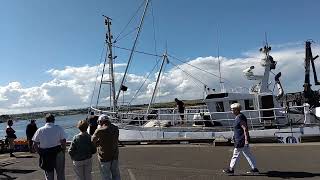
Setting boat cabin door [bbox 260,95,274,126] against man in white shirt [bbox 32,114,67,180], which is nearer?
man in white shirt [bbox 32,114,67,180]

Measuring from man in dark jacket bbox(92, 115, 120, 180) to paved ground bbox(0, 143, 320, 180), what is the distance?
2.75m

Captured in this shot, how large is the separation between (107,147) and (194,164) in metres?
5.32

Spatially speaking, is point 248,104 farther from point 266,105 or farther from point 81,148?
point 81,148

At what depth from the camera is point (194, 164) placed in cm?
1369

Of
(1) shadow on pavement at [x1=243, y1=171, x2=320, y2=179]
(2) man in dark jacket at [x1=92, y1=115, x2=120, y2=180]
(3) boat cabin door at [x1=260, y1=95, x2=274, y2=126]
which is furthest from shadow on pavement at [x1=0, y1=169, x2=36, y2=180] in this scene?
(3) boat cabin door at [x1=260, y1=95, x2=274, y2=126]

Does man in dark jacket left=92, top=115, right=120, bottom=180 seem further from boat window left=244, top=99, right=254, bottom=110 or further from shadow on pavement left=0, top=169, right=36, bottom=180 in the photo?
boat window left=244, top=99, right=254, bottom=110

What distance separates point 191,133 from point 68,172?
36.6 ft

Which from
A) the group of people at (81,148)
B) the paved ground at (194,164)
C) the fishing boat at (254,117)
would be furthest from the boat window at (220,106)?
the group of people at (81,148)

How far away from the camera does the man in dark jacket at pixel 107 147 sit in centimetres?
892

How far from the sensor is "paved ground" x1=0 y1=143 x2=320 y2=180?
11.5 meters

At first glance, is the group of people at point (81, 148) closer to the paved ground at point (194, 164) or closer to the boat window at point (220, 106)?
the paved ground at point (194, 164)

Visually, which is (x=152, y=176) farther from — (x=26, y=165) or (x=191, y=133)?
(x=191, y=133)

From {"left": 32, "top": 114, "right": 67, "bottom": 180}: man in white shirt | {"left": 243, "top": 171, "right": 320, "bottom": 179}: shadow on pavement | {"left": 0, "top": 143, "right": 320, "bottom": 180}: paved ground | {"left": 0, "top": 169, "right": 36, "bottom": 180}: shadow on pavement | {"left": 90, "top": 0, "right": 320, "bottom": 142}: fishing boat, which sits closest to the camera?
{"left": 32, "top": 114, "right": 67, "bottom": 180}: man in white shirt

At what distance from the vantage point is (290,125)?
21656 millimetres
